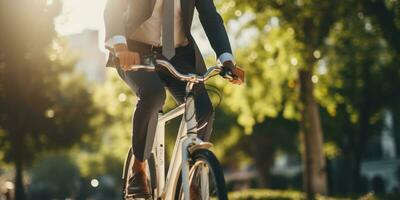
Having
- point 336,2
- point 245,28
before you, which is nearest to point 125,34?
point 336,2

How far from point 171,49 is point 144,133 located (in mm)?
576

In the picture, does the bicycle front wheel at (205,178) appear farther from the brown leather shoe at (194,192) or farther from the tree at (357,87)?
the tree at (357,87)

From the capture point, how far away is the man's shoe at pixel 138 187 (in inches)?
176

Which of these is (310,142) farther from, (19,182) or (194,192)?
(194,192)

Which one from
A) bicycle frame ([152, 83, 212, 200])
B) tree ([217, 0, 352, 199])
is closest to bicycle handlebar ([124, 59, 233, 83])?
bicycle frame ([152, 83, 212, 200])

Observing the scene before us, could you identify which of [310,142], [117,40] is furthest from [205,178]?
[310,142]

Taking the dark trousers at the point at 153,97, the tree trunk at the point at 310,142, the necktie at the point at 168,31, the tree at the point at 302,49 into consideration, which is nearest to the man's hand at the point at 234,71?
the dark trousers at the point at 153,97

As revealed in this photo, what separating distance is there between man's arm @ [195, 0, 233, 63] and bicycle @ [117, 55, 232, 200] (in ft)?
0.62

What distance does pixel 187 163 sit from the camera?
3922 mm

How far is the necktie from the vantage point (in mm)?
4227

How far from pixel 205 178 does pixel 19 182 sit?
15038 mm

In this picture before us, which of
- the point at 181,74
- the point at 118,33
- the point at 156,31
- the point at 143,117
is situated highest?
the point at 156,31

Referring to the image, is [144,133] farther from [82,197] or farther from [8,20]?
[8,20]

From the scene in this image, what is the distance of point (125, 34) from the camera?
438cm
